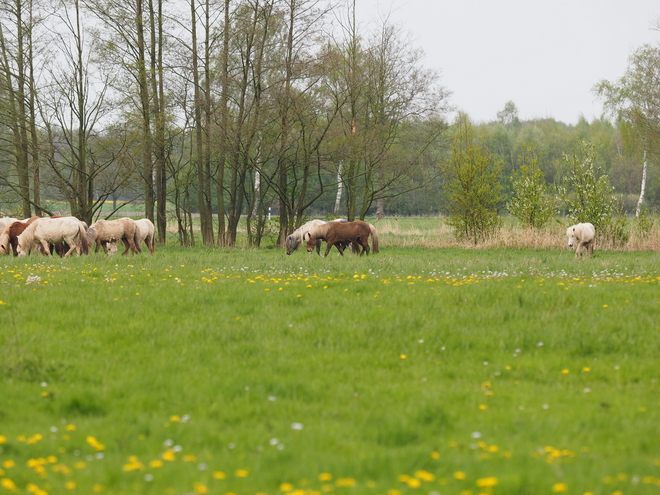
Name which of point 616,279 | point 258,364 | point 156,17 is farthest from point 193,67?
point 258,364

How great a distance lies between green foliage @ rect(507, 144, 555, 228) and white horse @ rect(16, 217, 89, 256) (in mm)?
23053

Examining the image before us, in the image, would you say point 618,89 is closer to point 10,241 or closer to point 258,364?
point 10,241

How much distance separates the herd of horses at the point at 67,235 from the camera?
72.5 feet

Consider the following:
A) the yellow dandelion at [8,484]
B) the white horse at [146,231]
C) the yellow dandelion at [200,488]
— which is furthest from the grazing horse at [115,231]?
the yellow dandelion at [200,488]

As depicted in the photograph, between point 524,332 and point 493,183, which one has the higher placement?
point 493,183

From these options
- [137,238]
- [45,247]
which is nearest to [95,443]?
[45,247]

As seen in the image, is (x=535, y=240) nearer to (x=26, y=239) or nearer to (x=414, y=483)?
(x=26, y=239)

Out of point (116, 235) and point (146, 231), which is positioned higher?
point (146, 231)

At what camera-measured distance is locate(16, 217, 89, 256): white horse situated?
868 inches

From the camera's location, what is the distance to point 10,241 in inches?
935

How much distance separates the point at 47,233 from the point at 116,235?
10.9 feet

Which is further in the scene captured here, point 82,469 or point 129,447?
point 129,447

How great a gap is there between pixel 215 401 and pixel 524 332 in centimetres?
448

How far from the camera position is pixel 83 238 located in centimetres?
2302
